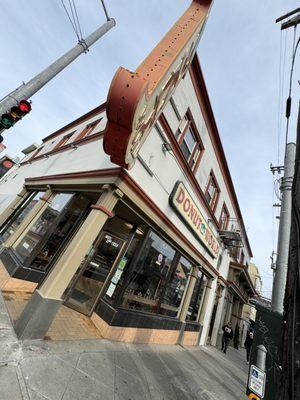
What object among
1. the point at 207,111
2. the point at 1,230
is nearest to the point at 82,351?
the point at 1,230

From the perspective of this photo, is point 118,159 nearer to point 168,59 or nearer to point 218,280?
point 168,59

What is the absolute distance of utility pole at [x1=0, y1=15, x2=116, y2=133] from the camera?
5781mm

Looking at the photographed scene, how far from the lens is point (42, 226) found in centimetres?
901

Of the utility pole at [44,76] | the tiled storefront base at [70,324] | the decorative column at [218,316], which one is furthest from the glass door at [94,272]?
the decorative column at [218,316]

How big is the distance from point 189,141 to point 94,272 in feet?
21.4

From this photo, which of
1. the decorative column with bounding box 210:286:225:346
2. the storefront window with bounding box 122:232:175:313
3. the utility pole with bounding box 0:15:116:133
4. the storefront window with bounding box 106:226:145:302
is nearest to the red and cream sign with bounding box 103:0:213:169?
the utility pole with bounding box 0:15:116:133

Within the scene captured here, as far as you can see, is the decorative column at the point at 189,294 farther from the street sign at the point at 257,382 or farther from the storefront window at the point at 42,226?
the street sign at the point at 257,382

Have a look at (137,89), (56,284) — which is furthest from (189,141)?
(56,284)

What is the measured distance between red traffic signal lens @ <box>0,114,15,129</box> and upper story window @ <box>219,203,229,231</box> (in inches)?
470

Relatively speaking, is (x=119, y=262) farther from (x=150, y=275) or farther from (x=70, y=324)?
(x=70, y=324)

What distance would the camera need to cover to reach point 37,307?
16.2ft

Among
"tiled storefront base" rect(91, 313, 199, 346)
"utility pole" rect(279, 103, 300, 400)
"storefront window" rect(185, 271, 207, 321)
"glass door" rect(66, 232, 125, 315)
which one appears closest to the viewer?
"utility pole" rect(279, 103, 300, 400)

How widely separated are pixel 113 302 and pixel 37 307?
107 inches

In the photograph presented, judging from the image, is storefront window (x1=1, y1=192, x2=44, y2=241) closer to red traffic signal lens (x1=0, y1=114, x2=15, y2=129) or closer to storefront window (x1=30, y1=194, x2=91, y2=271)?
storefront window (x1=30, y1=194, x2=91, y2=271)
